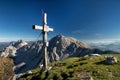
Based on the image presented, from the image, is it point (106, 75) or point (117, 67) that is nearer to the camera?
point (106, 75)

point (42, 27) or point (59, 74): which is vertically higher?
point (42, 27)

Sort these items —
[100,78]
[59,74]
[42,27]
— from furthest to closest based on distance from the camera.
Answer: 1. [42,27]
2. [59,74]
3. [100,78]

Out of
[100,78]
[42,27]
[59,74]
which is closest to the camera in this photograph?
[100,78]

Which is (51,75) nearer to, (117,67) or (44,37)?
(44,37)

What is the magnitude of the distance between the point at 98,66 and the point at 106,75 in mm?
3805

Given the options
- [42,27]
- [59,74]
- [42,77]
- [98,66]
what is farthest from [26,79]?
[98,66]

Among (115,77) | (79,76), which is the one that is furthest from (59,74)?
(115,77)

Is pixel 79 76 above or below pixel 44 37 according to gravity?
below

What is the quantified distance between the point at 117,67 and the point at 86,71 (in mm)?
5080

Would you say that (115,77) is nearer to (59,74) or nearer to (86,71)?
(86,71)

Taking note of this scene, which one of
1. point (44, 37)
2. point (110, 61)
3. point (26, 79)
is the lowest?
point (26, 79)

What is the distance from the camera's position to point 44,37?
34.3 m

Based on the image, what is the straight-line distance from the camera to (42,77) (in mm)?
31766

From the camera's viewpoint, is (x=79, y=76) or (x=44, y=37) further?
(x=44, y=37)
